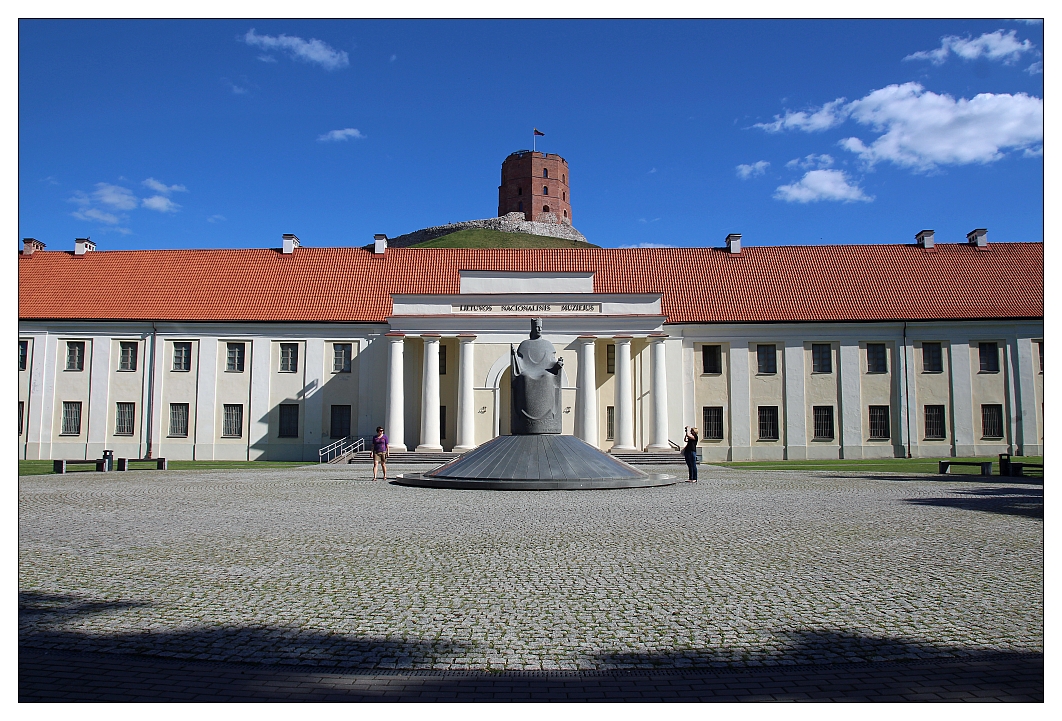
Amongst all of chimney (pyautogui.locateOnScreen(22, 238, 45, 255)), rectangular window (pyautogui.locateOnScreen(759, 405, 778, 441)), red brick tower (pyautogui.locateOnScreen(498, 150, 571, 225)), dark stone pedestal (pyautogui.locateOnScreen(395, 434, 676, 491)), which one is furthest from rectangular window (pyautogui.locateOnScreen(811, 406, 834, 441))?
red brick tower (pyautogui.locateOnScreen(498, 150, 571, 225))

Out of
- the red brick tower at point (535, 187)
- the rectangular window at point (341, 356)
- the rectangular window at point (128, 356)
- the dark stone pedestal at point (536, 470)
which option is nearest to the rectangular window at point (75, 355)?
the rectangular window at point (128, 356)

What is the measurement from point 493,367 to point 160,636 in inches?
1321

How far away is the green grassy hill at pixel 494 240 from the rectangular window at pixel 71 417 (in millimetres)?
69655

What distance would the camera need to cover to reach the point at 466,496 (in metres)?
18.5

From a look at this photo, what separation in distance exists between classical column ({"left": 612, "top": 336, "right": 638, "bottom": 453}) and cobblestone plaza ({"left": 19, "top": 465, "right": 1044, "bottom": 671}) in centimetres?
2254

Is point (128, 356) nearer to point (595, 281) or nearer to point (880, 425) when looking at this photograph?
point (595, 281)

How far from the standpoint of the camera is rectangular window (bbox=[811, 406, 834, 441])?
137 ft

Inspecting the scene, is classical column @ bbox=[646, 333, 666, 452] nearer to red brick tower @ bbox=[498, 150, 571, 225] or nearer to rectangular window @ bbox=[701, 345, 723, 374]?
rectangular window @ bbox=[701, 345, 723, 374]

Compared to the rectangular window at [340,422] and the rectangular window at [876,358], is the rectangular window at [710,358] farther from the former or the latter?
the rectangular window at [340,422]

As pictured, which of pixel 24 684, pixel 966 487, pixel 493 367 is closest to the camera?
pixel 24 684

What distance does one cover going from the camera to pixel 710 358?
139 ft

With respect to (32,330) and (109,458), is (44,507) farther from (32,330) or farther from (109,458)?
(32,330)

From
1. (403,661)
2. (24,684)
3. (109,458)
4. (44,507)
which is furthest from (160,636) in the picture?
(109,458)

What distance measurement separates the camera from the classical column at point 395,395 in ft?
126
